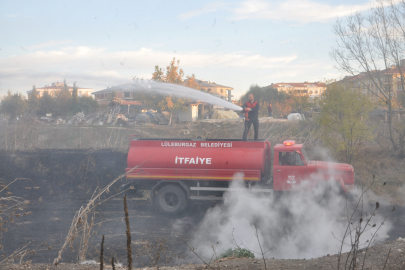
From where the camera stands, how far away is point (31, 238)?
332 inches

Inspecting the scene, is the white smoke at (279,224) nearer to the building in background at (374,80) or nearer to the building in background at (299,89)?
the building in background at (374,80)

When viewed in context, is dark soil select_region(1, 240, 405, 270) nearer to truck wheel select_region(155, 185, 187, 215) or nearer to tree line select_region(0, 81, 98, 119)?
truck wheel select_region(155, 185, 187, 215)

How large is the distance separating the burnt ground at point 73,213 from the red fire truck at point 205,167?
89 centimetres

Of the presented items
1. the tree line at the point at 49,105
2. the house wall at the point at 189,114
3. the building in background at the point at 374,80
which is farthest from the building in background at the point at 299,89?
the building in background at the point at 374,80

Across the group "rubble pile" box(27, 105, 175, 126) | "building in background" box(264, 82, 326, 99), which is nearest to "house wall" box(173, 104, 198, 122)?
"rubble pile" box(27, 105, 175, 126)

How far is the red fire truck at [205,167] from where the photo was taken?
32.2 ft

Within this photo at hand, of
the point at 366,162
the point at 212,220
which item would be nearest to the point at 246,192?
the point at 212,220

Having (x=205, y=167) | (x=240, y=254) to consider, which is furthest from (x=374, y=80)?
(x=240, y=254)

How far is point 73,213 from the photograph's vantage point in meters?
11.0

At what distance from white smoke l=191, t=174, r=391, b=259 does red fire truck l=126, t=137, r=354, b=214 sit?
1.34 ft

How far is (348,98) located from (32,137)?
17.4 metres

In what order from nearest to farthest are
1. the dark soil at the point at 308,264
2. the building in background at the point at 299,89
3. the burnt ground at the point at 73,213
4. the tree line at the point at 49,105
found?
the dark soil at the point at 308,264 → the burnt ground at the point at 73,213 → the tree line at the point at 49,105 → the building in background at the point at 299,89

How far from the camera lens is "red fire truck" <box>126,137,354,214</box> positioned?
32.2 feet

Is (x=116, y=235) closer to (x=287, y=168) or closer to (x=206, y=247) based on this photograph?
(x=206, y=247)
